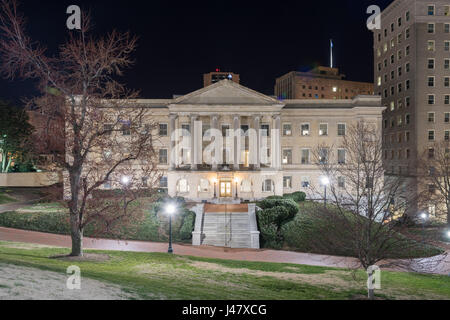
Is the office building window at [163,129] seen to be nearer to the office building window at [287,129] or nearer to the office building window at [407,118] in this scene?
the office building window at [287,129]

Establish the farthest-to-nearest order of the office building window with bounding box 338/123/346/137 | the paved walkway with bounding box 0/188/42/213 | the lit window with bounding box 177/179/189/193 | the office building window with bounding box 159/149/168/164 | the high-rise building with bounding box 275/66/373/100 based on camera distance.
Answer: the high-rise building with bounding box 275/66/373/100 → the office building window with bounding box 338/123/346/137 → the office building window with bounding box 159/149/168/164 → the lit window with bounding box 177/179/189/193 → the paved walkway with bounding box 0/188/42/213

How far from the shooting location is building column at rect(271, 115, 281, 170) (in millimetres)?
49250

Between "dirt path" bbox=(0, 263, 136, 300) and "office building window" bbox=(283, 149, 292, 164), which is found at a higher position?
"office building window" bbox=(283, 149, 292, 164)

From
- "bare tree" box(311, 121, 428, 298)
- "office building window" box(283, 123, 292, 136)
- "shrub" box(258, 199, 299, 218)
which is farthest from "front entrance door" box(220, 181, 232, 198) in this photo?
"bare tree" box(311, 121, 428, 298)

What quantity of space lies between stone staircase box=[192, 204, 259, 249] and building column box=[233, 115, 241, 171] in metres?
11.2

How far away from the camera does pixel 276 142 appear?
163 ft

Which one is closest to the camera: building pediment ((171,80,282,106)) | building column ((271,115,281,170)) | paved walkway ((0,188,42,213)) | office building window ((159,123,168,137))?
paved walkway ((0,188,42,213))

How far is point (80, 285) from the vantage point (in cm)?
1159

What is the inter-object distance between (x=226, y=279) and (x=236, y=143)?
33.8 m

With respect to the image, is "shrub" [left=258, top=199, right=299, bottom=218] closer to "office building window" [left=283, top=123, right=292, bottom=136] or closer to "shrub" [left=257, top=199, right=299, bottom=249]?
"shrub" [left=257, top=199, right=299, bottom=249]
